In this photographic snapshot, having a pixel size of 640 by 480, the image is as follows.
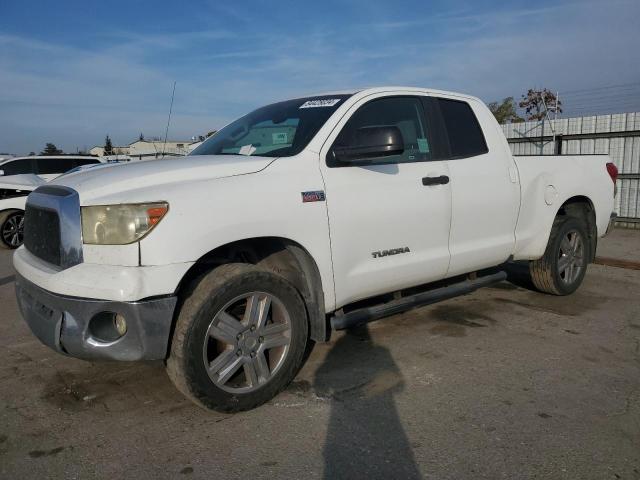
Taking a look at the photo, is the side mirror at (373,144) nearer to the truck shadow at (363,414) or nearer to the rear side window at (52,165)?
the truck shadow at (363,414)

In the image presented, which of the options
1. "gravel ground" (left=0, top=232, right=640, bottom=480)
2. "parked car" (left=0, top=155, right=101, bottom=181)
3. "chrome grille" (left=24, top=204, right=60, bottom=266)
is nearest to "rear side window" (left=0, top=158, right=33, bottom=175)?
"parked car" (left=0, top=155, right=101, bottom=181)

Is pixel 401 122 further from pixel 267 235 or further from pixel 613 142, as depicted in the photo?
pixel 613 142

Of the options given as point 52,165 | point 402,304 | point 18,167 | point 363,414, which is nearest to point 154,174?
point 363,414

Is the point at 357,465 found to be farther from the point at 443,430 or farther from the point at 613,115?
the point at 613,115

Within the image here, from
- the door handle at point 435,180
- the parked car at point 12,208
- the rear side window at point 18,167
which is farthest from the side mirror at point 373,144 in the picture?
the rear side window at point 18,167

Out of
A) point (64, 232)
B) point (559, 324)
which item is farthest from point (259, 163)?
point (559, 324)

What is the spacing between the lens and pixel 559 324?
193 inches

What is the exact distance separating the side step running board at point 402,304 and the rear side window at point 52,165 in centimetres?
1220

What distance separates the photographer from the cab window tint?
3906 millimetres

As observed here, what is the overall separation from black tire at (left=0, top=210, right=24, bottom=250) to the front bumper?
8.93 metres

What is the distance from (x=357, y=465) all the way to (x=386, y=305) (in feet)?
4.95

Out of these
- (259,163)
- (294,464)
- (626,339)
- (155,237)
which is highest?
(259,163)

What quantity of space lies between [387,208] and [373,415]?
1378mm

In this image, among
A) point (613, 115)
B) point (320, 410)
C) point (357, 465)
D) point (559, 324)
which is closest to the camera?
point (357, 465)
